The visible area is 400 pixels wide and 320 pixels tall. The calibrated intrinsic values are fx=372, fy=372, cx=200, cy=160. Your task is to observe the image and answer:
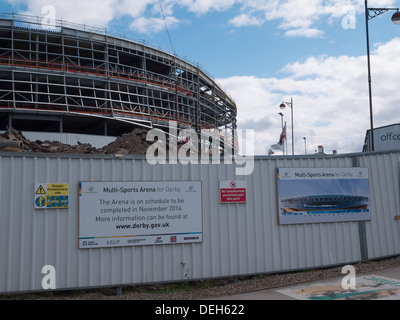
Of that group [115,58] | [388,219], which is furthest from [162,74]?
[388,219]

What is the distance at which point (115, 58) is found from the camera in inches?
1999

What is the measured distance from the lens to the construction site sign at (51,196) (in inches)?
296

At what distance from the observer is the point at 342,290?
23.7ft

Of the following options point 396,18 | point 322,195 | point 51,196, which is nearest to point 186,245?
point 51,196

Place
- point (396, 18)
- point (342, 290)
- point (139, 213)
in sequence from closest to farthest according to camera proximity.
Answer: point (342, 290) → point (139, 213) → point (396, 18)

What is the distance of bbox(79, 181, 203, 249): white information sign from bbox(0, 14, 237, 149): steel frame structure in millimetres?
35054

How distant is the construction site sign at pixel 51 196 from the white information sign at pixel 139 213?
318 millimetres

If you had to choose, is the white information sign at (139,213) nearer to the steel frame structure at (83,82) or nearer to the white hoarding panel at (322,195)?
the white hoarding panel at (322,195)

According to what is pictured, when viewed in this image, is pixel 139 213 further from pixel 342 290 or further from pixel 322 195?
pixel 322 195

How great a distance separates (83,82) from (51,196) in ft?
137


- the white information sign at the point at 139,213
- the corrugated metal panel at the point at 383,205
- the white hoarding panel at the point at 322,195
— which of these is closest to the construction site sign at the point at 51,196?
the white information sign at the point at 139,213

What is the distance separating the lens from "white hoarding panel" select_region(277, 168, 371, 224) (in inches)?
359
